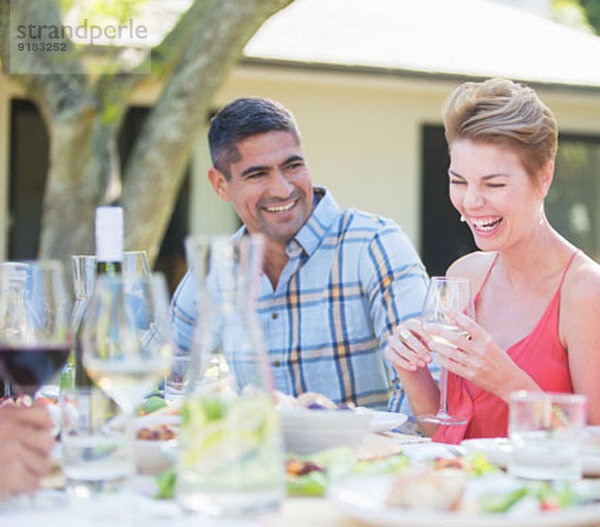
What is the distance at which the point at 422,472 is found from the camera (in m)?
1.59

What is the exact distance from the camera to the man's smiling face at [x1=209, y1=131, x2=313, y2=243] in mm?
3562

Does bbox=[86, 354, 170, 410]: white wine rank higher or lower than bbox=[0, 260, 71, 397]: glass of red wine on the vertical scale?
lower

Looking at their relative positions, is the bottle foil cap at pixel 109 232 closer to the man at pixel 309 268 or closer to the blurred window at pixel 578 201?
the man at pixel 309 268

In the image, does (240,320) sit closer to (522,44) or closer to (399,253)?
(399,253)

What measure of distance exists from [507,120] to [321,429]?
4.49 ft

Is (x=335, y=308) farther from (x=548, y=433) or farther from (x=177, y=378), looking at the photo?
(x=548, y=433)

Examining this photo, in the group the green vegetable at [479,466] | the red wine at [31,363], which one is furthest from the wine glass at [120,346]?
the green vegetable at [479,466]

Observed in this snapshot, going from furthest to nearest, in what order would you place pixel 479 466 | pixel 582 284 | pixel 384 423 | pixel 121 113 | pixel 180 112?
1. pixel 121 113
2. pixel 180 112
3. pixel 582 284
4. pixel 384 423
5. pixel 479 466

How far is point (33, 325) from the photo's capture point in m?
1.94

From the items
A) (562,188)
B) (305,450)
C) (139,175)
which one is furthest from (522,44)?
(305,450)

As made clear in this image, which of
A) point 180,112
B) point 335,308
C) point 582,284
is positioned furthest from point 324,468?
point 180,112

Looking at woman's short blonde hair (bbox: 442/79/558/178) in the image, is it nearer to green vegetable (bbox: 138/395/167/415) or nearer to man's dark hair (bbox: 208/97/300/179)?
man's dark hair (bbox: 208/97/300/179)

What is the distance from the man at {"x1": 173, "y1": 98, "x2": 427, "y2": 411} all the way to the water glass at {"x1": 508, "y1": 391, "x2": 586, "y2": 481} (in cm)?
172

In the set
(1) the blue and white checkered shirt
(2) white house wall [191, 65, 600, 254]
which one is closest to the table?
(1) the blue and white checkered shirt
